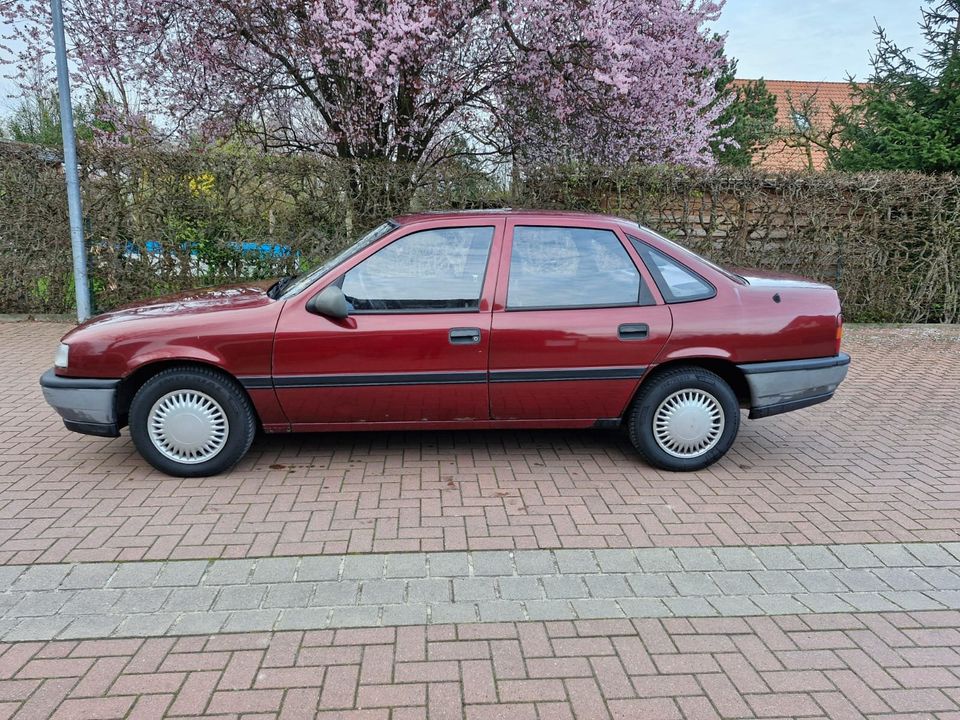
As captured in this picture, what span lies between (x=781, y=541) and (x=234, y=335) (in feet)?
10.7

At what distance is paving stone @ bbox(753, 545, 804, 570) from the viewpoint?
325 cm

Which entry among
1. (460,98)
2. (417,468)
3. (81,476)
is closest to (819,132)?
(460,98)

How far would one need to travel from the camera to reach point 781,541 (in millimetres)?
3488

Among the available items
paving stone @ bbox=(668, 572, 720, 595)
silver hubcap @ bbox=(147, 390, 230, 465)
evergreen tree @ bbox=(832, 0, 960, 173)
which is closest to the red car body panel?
silver hubcap @ bbox=(147, 390, 230, 465)

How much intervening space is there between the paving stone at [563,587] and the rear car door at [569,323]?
132cm

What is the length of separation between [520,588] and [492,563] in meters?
0.23

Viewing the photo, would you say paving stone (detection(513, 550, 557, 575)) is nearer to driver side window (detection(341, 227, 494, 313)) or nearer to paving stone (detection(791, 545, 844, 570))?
paving stone (detection(791, 545, 844, 570))

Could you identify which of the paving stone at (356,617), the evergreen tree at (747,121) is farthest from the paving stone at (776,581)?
the evergreen tree at (747,121)

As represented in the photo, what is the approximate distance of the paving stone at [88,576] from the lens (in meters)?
2.99

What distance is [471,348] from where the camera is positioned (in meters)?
4.04

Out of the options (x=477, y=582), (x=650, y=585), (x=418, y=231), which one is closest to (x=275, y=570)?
(x=477, y=582)

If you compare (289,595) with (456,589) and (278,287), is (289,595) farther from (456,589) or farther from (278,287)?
(278,287)

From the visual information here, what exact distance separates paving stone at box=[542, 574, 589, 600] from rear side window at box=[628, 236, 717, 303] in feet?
6.36

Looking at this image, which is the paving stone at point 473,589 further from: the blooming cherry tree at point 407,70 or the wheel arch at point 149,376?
the blooming cherry tree at point 407,70
